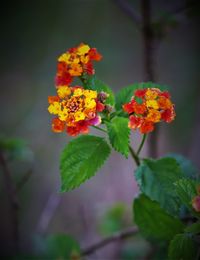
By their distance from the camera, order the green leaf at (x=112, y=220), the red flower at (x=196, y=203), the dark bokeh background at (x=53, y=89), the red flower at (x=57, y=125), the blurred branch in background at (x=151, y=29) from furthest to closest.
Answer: the dark bokeh background at (x=53, y=89) < the green leaf at (x=112, y=220) < the blurred branch in background at (x=151, y=29) < the red flower at (x=57, y=125) < the red flower at (x=196, y=203)

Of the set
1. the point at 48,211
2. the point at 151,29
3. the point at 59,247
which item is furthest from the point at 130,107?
the point at 48,211

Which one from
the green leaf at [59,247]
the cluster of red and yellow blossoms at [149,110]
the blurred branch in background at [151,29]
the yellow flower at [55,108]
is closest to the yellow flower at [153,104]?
the cluster of red and yellow blossoms at [149,110]

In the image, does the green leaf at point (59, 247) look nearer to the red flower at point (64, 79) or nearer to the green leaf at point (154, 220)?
the green leaf at point (154, 220)

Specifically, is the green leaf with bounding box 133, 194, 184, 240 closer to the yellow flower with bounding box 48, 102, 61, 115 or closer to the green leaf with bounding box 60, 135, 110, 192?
the green leaf with bounding box 60, 135, 110, 192

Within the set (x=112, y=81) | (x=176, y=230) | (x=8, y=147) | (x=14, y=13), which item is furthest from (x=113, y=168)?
(x=14, y=13)

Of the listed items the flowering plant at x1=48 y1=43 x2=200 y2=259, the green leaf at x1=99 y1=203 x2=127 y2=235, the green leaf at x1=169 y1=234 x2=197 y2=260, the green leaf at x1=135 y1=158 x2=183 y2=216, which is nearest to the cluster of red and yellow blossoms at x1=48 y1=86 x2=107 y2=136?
the flowering plant at x1=48 y1=43 x2=200 y2=259

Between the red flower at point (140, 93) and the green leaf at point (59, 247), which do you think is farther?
the green leaf at point (59, 247)

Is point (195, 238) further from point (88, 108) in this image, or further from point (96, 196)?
point (96, 196)
